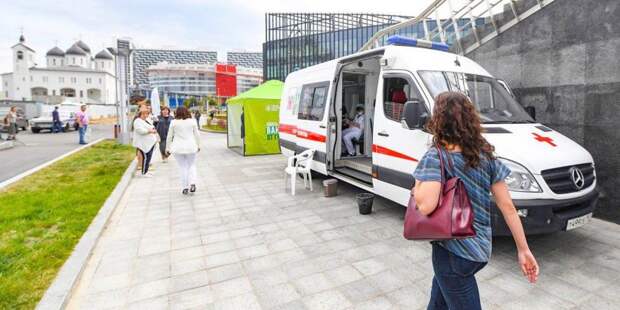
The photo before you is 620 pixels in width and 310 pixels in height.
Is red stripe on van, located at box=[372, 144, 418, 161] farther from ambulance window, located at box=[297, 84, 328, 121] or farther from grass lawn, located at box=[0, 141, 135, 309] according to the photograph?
grass lawn, located at box=[0, 141, 135, 309]

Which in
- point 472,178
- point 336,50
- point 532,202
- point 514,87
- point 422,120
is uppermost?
point 336,50

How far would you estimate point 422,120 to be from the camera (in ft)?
14.0

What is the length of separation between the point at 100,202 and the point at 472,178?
6.22 meters

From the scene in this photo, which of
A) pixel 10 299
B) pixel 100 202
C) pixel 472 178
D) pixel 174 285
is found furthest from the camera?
pixel 100 202

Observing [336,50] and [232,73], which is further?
[232,73]

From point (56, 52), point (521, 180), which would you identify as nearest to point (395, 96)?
point (521, 180)

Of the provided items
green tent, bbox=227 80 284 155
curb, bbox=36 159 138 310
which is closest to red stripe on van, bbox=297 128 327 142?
curb, bbox=36 159 138 310

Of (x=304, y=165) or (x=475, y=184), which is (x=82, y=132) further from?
(x=475, y=184)

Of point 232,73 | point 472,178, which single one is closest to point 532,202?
point 472,178

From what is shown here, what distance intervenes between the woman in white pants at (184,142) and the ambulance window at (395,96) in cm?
373

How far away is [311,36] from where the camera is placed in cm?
6147

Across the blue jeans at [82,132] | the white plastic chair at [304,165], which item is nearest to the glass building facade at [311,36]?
the blue jeans at [82,132]

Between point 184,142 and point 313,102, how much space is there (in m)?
2.78

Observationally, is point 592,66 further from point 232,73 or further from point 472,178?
point 232,73
